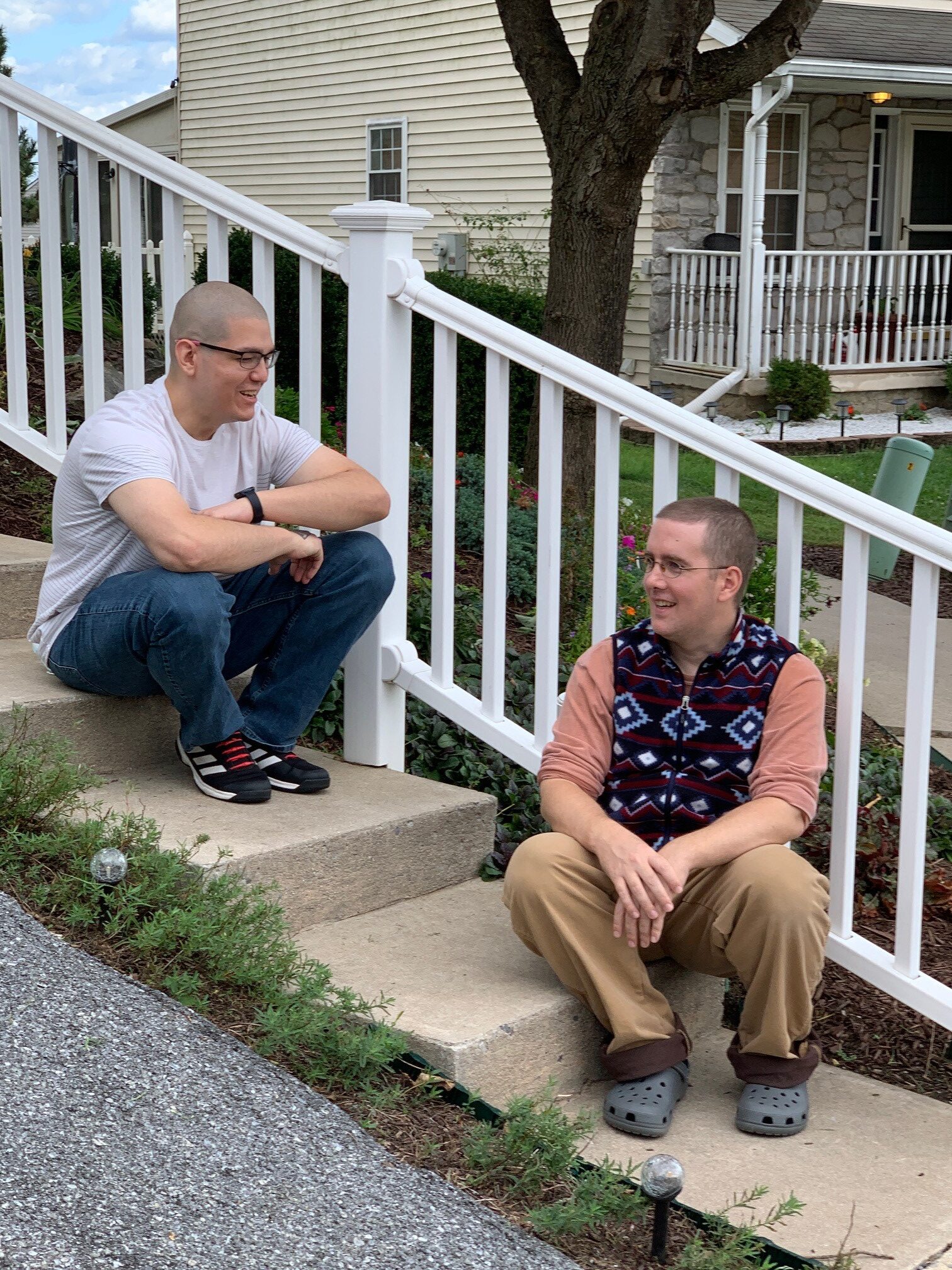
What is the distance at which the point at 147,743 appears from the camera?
11.1 feet

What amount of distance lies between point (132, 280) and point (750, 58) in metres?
2.68

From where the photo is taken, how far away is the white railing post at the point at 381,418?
3.38m

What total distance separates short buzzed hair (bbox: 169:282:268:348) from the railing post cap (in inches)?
14.5

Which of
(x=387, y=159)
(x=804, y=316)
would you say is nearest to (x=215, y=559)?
(x=804, y=316)

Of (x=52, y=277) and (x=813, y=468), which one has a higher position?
(x=52, y=277)

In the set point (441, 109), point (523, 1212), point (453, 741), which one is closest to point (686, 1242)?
point (523, 1212)

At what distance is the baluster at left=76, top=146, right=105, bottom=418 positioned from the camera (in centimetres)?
391

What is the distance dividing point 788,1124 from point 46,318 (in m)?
2.86

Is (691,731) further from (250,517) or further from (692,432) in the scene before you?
(250,517)

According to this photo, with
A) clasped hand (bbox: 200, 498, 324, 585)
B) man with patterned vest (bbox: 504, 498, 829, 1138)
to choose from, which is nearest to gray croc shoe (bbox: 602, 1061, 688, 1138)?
man with patterned vest (bbox: 504, 498, 829, 1138)

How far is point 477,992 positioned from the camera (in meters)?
2.71

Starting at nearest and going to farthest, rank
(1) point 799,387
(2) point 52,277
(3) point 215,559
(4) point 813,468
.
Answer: (3) point 215,559 → (2) point 52,277 → (4) point 813,468 → (1) point 799,387

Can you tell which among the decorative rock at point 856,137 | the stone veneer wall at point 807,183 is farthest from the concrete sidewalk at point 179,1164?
the decorative rock at point 856,137

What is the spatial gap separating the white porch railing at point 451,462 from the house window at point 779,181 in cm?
1099
